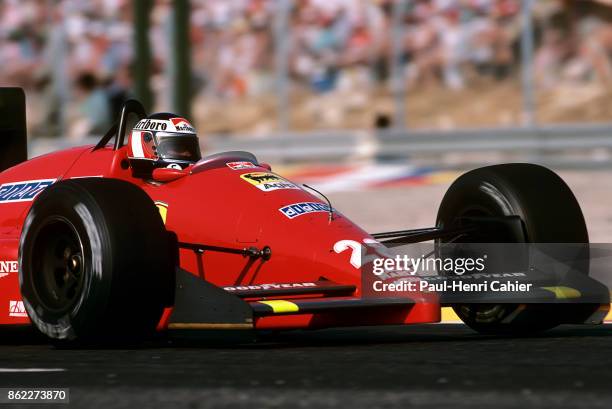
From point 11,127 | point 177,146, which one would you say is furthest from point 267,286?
point 11,127

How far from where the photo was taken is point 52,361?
24.4 ft

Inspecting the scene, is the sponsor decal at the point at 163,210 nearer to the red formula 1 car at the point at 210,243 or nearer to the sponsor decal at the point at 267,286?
the red formula 1 car at the point at 210,243

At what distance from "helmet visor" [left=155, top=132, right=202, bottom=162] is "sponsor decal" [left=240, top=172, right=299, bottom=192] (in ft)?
1.55

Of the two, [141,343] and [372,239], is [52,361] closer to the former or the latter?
[141,343]

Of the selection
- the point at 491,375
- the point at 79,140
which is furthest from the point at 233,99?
the point at 491,375

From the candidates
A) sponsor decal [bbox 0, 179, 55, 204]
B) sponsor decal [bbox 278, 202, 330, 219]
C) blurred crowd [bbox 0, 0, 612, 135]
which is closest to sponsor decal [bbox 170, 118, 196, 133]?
sponsor decal [bbox 0, 179, 55, 204]

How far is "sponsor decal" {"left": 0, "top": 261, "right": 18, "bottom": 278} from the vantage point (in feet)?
28.3

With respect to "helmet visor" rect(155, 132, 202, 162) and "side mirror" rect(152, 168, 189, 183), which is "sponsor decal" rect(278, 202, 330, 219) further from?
"helmet visor" rect(155, 132, 202, 162)

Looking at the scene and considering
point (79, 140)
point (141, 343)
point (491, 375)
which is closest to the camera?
point (491, 375)

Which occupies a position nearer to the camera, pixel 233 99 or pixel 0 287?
pixel 0 287

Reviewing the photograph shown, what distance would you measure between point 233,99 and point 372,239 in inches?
724

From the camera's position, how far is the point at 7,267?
8.66m

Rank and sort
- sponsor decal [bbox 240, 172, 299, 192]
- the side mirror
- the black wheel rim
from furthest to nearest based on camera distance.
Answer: the side mirror
sponsor decal [bbox 240, 172, 299, 192]
the black wheel rim

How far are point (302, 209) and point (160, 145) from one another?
1.15 meters
